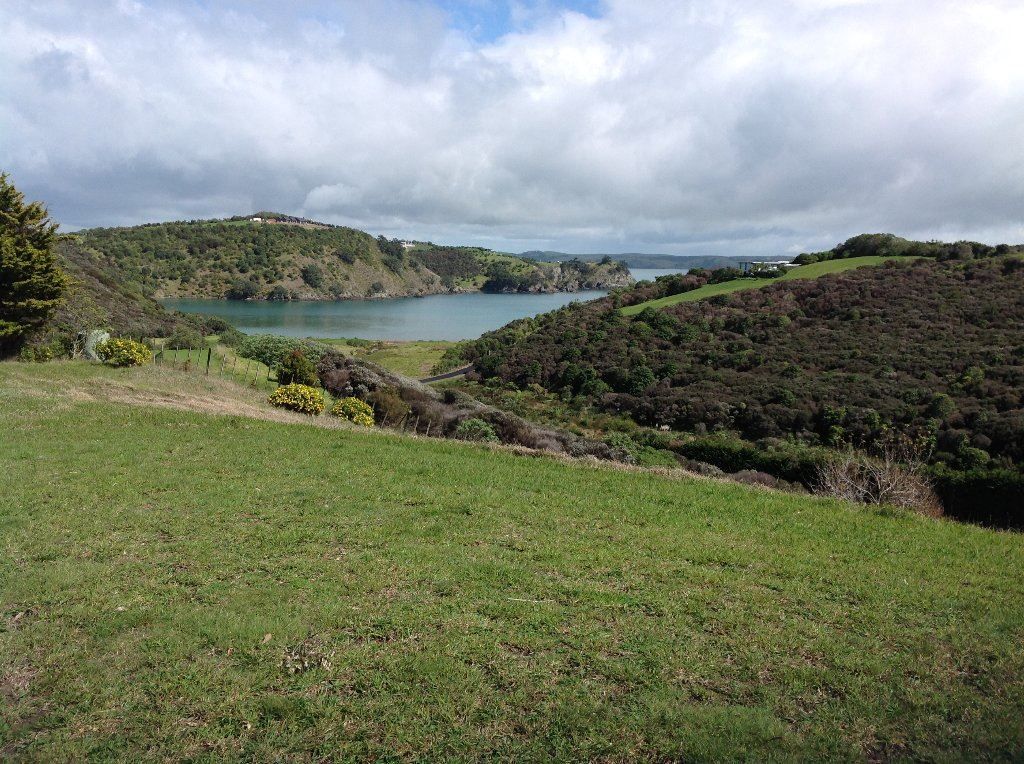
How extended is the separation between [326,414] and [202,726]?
51.7ft

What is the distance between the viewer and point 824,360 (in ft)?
123

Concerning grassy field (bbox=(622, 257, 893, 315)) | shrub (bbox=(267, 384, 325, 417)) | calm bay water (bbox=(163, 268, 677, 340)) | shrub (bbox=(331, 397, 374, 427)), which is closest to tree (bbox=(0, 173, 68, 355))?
shrub (bbox=(267, 384, 325, 417))

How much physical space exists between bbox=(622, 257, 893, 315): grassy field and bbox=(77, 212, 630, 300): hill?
8087 cm

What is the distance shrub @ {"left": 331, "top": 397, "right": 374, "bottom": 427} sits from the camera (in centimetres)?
1870

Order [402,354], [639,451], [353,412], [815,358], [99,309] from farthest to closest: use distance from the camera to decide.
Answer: [402,354]
[815,358]
[99,309]
[639,451]
[353,412]

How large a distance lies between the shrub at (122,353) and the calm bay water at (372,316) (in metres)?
49.1

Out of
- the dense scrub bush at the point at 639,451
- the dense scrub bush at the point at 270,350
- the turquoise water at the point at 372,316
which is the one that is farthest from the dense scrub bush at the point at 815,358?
the turquoise water at the point at 372,316

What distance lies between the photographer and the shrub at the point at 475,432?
18969 millimetres

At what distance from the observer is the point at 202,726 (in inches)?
155

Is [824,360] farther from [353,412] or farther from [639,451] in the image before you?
[353,412]

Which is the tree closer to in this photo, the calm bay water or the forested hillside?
the forested hillside

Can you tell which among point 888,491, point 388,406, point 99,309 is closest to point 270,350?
Result: point 388,406

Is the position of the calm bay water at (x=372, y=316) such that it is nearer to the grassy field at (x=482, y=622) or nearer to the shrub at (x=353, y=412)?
the shrub at (x=353, y=412)

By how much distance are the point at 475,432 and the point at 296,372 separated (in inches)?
357
